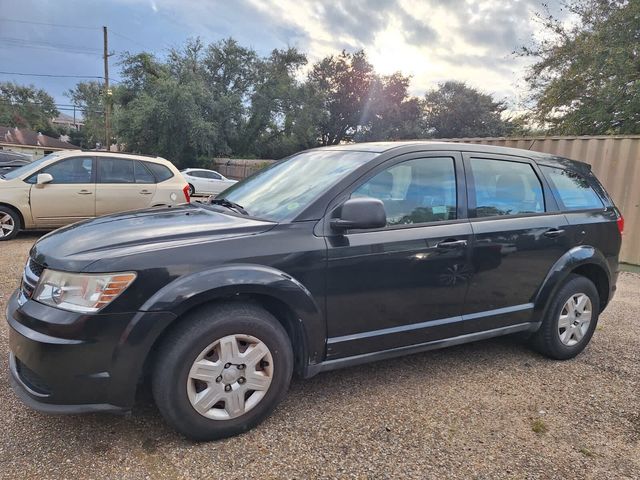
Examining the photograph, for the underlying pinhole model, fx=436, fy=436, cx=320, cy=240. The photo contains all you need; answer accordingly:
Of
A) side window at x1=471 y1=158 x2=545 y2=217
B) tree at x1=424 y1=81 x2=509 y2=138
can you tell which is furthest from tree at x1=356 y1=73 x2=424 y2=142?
side window at x1=471 y1=158 x2=545 y2=217

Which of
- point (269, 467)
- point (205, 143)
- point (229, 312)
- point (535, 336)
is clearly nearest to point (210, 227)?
point (229, 312)

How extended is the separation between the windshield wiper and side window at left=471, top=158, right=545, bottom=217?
168 centimetres

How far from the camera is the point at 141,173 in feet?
25.6

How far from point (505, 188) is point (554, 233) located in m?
0.54

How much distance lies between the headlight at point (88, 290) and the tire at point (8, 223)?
6322 mm

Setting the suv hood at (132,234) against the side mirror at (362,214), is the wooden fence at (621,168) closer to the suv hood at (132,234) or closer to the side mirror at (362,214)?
the side mirror at (362,214)

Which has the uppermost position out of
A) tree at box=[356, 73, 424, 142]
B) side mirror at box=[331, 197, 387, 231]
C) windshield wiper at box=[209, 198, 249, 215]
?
tree at box=[356, 73, 424, 142]

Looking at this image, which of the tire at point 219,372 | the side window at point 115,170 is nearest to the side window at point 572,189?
the tire at point 219,372

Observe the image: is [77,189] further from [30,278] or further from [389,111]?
[389,111]

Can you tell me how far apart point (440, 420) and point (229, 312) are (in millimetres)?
1464

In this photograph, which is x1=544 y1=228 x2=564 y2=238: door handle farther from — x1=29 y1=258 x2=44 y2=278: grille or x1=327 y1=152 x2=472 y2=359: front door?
x1=29 y1=258 x2=44 y2=278: grille

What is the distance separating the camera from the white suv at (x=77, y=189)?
7176 mm

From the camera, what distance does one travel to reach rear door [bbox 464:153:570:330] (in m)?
3.12

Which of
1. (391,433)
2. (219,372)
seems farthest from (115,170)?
(391,433)
